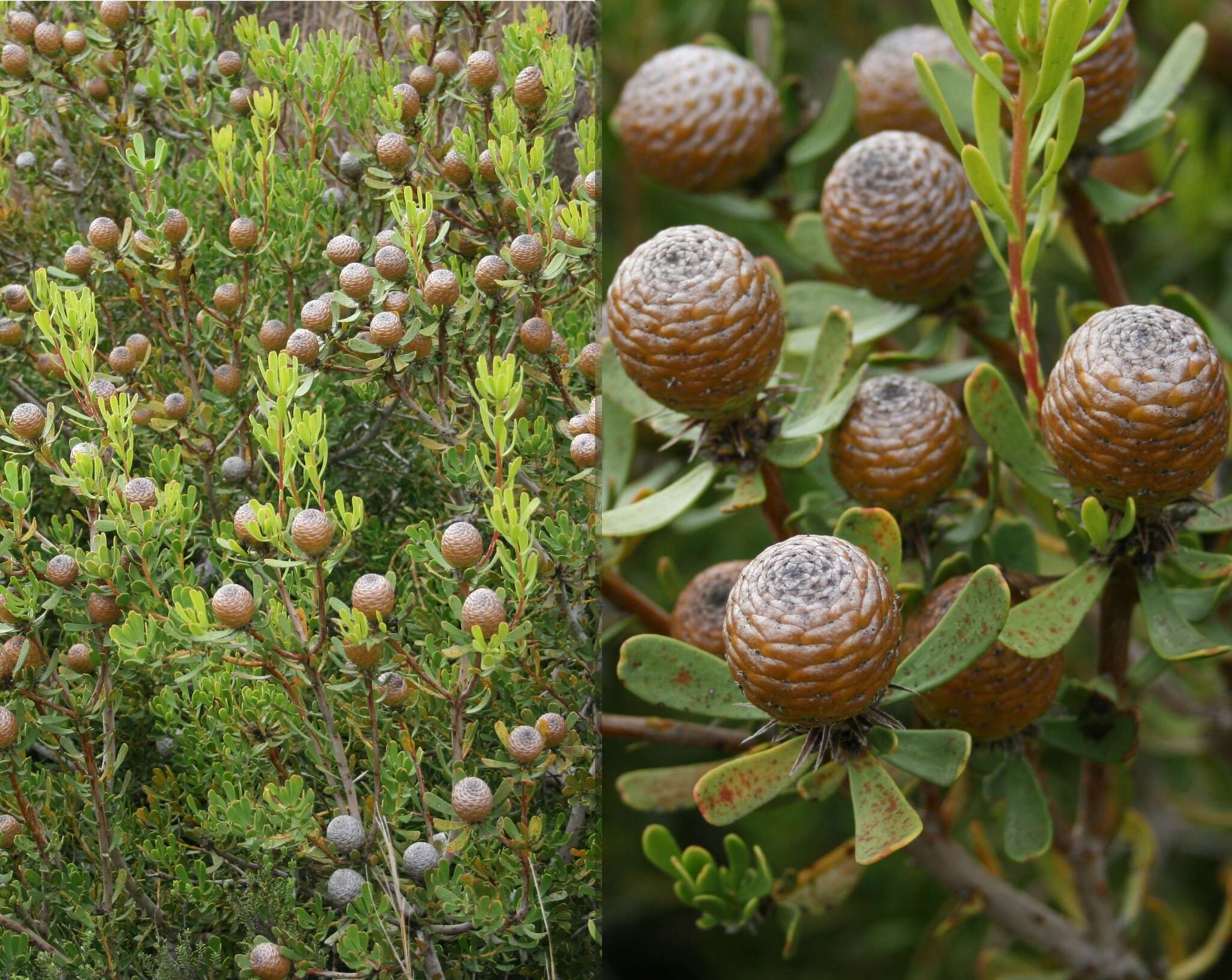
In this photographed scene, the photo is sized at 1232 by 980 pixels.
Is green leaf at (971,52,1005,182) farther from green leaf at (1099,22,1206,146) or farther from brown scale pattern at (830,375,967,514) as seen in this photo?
green leaf at (1099,22,1206,146)

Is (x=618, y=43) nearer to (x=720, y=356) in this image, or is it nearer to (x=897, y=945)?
(x=720, y=356)

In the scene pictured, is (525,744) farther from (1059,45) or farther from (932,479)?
(1059,45)

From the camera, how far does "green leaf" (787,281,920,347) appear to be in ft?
2.73

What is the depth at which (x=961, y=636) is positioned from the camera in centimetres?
61

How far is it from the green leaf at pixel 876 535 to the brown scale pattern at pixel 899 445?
0.19ft

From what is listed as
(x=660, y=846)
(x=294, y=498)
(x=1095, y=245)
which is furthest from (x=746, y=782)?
(x=1095, y=245)

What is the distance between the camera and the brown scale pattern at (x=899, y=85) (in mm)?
966

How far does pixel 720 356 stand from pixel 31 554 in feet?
1.21

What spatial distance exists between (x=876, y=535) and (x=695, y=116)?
1.29 ft

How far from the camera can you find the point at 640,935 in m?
1.53

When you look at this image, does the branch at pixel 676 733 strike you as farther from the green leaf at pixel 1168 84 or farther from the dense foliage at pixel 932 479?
the green leaf at pixel 1168 84

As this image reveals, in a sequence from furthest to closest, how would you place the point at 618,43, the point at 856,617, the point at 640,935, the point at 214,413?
the point at 640,935, the point at 618,43, the point at 214,413, the point at 856,617

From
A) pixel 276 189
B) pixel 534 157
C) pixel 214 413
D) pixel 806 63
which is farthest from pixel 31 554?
pixel 806 63

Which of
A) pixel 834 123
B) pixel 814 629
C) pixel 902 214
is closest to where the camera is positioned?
pixel 814 629
